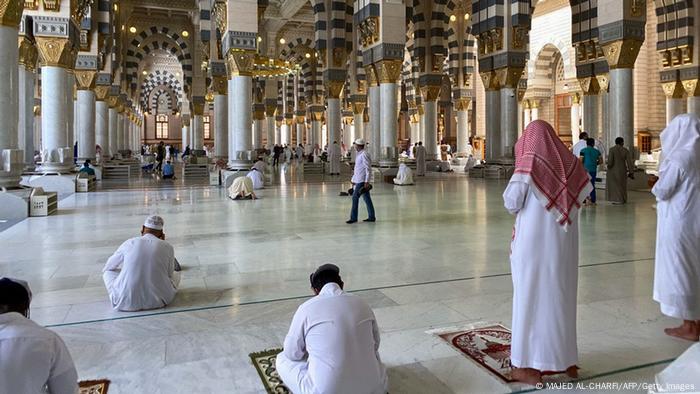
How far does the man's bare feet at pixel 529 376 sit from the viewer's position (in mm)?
2436

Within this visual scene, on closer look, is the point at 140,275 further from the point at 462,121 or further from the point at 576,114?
the point at 576,114

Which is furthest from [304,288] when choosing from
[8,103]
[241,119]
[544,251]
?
[241,119]

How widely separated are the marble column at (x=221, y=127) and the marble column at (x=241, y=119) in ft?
14.2

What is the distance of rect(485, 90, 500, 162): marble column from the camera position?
51.1 ft

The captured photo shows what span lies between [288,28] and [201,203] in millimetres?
20640

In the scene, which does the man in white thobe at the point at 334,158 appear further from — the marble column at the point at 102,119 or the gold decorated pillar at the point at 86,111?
the marble column at the point at 102,119

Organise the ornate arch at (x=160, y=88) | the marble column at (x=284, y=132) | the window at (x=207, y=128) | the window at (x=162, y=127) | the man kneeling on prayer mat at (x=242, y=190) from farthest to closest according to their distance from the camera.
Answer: the window at (x=162, y=127), the window at (x=207, y=128), the ornate arch at (x=160, y=88), the marble column at (x=284, y=132), the man kneeling on prayer mat at (x=242, y=190)

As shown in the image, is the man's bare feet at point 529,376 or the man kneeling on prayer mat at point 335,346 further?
the man's bare feet at point 529,376

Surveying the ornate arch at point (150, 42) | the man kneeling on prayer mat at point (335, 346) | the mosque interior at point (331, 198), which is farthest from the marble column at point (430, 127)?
the man kneeling on prayer mat at point (335, 346)

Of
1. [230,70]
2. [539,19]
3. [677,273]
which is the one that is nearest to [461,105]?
[539,19]

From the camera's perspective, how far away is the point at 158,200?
10.4 metres

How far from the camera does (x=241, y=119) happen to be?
12.5 meters

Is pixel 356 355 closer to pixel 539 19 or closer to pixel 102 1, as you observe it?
pixel 102 1

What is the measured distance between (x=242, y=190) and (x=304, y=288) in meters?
6.53
